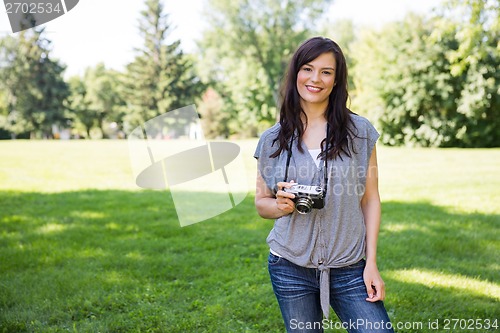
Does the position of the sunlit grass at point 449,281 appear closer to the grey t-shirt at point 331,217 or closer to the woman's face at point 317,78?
the grey t-shirt at point 331,217

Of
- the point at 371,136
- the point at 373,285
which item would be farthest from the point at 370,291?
the point at 371,136

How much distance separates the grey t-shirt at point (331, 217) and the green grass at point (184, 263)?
67.9 inches

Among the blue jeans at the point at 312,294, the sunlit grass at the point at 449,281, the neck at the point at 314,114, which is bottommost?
the sunlit grass at the point at 449,281

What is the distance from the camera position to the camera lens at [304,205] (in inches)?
68.6

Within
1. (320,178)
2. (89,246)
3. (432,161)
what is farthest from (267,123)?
(320,178)

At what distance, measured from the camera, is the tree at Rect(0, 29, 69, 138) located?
3741cm

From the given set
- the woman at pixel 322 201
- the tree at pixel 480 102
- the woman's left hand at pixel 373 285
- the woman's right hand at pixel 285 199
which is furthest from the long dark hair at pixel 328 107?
the tree at pixel 480 102

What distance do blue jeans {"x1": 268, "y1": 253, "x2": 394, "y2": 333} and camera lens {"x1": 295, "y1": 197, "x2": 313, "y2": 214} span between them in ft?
0.89

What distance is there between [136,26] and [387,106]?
26.1 meters

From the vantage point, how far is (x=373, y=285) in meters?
1.80

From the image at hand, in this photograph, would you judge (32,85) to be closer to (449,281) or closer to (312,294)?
(449,281)

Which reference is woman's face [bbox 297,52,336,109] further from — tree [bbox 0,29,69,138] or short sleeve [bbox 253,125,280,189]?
tree [bbox 0,29,69,138]

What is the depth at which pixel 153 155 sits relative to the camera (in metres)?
5.75

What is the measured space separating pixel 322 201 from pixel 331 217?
0.50ft
